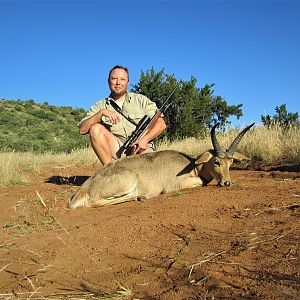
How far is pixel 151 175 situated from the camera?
7184mm

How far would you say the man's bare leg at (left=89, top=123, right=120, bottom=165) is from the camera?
7926 millimetres

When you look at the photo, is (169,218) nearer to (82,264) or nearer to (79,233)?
(79,233)

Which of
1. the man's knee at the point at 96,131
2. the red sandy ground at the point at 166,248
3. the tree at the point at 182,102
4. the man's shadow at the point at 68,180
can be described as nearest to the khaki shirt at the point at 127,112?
the man's knee at the point at 96,131

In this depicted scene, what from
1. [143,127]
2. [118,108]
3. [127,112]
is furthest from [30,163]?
[143,127]

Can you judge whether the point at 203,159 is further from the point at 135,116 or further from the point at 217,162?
the point at 135,116

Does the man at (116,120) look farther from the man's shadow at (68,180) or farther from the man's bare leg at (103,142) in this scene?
the man's shadow at (68,180)

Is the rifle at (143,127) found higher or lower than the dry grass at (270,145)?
higher

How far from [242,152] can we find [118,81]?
5079 millimetres

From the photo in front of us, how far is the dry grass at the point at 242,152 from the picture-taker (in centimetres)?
999

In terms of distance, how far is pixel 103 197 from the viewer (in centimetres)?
668

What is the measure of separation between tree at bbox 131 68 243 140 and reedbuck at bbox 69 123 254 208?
10.6 m

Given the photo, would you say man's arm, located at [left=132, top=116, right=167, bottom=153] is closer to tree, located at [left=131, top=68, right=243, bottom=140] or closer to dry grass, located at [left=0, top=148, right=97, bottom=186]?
dry grass, located at [left=0, top=148, right=97, bottom=186]

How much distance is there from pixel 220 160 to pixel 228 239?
363 cm

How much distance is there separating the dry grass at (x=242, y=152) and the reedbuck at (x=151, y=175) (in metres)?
3.36
